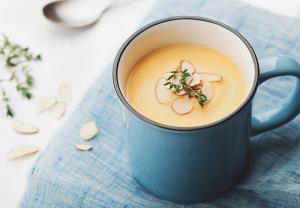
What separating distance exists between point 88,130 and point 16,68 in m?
0.32

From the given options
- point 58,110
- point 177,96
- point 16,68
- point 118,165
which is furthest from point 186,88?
point 16,68

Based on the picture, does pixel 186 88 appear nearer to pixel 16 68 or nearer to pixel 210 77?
pixel 210 77

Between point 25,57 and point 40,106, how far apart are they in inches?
5.7

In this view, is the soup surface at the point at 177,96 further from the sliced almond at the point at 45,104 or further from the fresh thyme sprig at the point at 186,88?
the sliced almond at the point at 45,104

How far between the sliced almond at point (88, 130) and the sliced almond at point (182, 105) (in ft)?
0.77

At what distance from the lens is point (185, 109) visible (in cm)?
89

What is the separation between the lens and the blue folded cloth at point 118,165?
993 millimetres

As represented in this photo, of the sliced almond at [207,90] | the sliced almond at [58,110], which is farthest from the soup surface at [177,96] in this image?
the sliced almond at [58,110]

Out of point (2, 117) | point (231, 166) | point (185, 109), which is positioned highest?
point (185, 109)

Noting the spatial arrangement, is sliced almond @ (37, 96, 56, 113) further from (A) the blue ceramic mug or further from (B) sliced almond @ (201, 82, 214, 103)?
(B) sliced almond @ (201, 82, 214, 103)

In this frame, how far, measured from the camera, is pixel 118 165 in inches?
41.2

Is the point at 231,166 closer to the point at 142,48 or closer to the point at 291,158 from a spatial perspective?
the point at 291,158

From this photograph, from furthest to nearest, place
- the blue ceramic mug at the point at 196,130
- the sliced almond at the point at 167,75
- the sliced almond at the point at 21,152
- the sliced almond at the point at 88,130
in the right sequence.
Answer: the sliced almond at the point at 21,152 → the sliced almond at the point at 88,130 → the sliced almond at the point at 167,75 → the blue ceramic mug at the point at 196,130

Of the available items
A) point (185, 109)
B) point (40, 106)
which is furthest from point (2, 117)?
point (185, 109)
